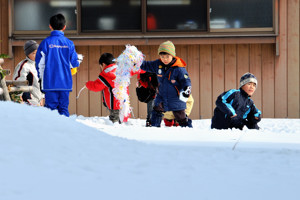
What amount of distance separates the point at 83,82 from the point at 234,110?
10.2ft

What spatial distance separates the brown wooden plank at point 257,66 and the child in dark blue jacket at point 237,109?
202 cm

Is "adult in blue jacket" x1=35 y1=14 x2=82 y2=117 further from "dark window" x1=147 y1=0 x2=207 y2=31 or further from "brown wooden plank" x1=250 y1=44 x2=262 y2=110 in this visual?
"brown wooden plank" x1=250 y1=44 x2=262 y2=110

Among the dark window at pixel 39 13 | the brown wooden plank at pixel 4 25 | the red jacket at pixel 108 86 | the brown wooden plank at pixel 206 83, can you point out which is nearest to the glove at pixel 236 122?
the red jacket at pixel 108 86

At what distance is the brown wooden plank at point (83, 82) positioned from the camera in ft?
27.1

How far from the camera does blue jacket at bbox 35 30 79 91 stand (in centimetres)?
593

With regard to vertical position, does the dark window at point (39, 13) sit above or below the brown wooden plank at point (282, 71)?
above

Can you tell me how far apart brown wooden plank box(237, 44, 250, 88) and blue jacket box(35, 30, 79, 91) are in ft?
9.73

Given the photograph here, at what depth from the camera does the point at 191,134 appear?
460 centimetres

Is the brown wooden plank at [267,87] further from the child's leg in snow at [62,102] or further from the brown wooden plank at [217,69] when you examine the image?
the child's leg in snow at [62,102]

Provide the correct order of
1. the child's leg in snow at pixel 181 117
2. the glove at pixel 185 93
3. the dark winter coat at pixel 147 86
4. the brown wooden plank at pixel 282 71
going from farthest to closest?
the brown wooden plank at pixel 282 71 < the dark winter coat at pixel 147 86 < the child's leg in snow at pixel 181 117 < the glove at pixel 185 93

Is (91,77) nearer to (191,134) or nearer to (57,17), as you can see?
(57,17)

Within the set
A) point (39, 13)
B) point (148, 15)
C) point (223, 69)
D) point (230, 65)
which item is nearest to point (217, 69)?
point (223, 69)

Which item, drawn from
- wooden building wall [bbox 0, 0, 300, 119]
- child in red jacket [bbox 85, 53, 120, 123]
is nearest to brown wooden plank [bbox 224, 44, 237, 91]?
wooden building wall [bbox 0, 0, 300, 119]

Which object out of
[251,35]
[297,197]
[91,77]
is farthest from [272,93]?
[297,197]
